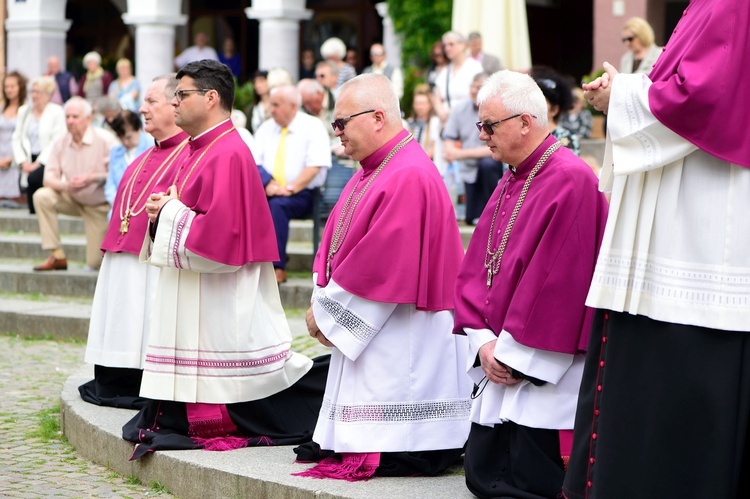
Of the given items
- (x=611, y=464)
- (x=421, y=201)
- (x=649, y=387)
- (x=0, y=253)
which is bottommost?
(x=0, y=253)

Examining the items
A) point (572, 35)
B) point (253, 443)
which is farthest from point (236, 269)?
point (572, 35)

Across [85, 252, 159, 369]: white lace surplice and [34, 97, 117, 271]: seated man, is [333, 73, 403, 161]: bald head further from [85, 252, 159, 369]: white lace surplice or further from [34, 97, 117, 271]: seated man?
[34, 97, 117, 271]: seated man

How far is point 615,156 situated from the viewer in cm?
389

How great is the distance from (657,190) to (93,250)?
353 inches

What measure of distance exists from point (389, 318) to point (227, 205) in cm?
105

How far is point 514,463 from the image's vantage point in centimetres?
479

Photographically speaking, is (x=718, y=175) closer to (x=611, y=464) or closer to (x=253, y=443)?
(x=611, y=464)

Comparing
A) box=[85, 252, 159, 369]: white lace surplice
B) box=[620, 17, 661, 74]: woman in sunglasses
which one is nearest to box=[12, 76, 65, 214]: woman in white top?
box=[620, 17, 661, 74]: woman in sunglasses

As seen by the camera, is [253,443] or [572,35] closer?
[253,443]

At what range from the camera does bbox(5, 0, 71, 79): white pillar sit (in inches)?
907

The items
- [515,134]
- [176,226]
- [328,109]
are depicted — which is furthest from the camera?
[328,109]

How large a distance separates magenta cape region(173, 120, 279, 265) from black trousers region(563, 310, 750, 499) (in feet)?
7.71

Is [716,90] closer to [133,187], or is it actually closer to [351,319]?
[351,319]

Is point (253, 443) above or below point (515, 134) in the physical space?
below
